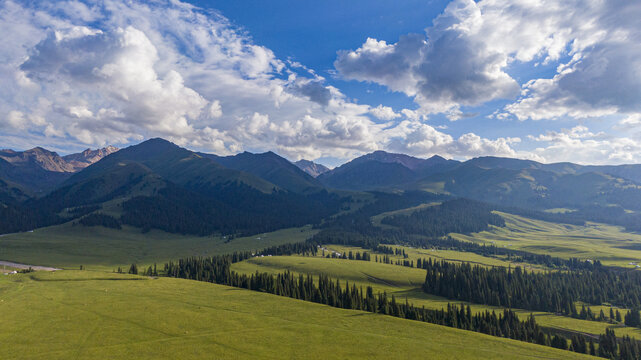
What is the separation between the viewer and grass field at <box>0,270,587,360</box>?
73.5 meters

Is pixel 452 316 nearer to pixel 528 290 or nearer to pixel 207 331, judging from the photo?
pixel 528 290

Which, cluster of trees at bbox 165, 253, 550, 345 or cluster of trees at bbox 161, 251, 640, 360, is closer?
cluster of trees at bbox 161, 251, 640, 360

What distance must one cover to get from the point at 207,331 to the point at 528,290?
172054 mm

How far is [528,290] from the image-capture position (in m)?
174

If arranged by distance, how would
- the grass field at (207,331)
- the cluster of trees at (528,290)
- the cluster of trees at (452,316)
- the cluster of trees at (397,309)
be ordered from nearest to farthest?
1. the grass field at (207,331)
2. the cluster of trees at (452,316)
3. the cluster of trees at (397,309)
4. the cluster of trees at (528,290)

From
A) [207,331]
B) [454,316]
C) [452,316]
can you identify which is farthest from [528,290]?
[207,331]

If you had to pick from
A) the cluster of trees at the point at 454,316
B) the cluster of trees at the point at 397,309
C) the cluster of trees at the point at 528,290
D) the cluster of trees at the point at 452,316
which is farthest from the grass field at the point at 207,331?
the cluster of trees at the point at 528,290

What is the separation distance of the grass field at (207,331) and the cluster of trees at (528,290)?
86850mm

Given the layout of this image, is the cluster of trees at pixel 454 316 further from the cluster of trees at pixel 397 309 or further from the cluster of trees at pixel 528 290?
the cluster of trees at pixel 528 290

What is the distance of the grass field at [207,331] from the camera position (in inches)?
2894

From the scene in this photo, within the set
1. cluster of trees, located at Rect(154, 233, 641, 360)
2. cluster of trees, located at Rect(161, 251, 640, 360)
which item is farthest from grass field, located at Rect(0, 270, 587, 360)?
cluster of trees, located at Rect(154, 233, 641, 360)

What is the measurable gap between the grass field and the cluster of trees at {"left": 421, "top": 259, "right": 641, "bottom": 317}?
285ft

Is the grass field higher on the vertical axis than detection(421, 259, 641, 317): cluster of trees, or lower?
higher

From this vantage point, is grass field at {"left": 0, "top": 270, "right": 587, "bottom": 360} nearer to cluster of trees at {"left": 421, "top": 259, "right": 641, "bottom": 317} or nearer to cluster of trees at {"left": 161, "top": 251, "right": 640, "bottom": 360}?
cluster of trees at {"left": 161, "top": 251, "right": 640, "bottom": 360}
